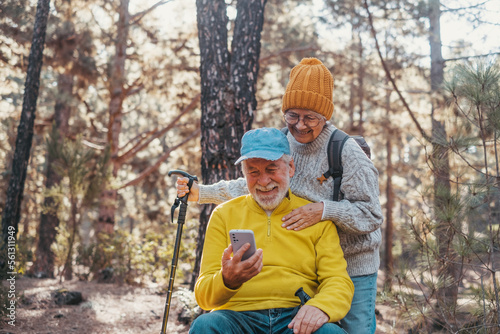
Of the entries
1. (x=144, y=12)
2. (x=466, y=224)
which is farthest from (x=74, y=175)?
(x=466, y=224)

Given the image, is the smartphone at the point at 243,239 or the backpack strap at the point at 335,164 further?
the backpack strap at the point at 335,164

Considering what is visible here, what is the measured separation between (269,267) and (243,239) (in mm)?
403

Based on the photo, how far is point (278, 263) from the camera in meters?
2.41

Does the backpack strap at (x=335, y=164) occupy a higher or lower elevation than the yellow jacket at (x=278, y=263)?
higher

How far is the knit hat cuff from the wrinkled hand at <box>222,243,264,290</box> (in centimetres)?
107

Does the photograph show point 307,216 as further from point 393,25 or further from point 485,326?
point 393,25

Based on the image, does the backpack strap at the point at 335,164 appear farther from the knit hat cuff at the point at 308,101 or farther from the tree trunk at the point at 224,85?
the tree trunk at the point at 224,85

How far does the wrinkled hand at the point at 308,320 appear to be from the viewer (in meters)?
2.09

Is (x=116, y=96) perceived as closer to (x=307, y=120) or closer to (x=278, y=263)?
(x=307, y=120)

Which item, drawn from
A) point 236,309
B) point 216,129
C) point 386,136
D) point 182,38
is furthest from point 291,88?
point 386,136

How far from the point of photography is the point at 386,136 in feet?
46.3

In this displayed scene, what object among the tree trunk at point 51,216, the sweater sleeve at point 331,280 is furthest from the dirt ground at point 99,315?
the tree trunk at point 51,216

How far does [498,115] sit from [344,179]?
2.16 metres

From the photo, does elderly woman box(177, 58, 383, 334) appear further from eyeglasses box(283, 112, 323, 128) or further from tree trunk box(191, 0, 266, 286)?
tree trunk box(191, 0, 266, 286)
